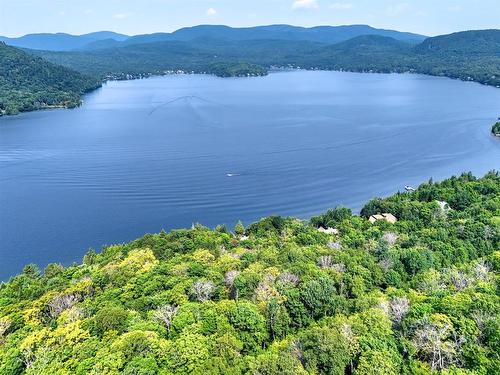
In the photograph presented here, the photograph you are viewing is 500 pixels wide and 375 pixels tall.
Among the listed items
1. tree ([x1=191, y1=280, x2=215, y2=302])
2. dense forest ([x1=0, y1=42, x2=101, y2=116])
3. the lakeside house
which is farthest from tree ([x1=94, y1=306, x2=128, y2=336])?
dense forest ([x1=0, y1=42, x2=101, y2=116])

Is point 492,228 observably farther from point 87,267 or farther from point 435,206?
point 87,267

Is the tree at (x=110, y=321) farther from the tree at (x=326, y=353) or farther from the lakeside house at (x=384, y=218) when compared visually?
the lakeside house at (x=384, y=218)

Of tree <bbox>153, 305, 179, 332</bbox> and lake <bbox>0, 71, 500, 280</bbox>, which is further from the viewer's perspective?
lake <bbox>0, 71, 500, 280</bbox>

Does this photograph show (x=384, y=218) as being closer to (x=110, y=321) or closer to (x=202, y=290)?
(x=202, y=290)

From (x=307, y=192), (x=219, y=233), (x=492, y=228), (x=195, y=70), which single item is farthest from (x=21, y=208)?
(x=195, y=70)

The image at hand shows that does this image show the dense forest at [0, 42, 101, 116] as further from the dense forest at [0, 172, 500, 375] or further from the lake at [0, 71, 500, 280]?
the dense forest at [0, 172, 500, 375]

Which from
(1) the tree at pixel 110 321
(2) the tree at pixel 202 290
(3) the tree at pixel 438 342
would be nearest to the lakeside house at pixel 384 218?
(3) the tree at pixel 438 342

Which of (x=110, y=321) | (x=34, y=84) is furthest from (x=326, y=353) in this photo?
(x=34, y=84)
